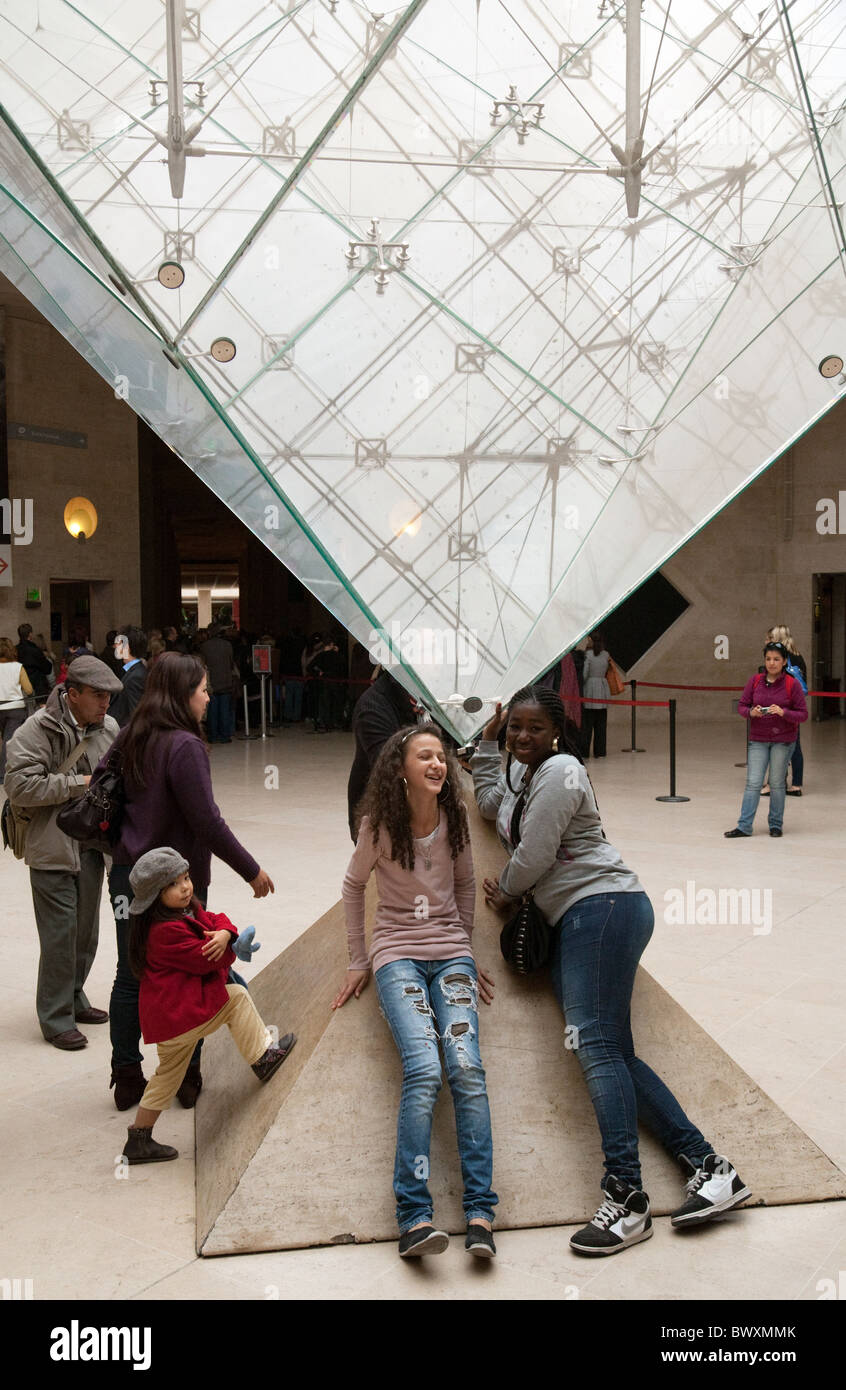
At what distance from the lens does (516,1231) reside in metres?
2.80

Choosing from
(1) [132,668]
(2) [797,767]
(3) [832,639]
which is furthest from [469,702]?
(3) [832,639]

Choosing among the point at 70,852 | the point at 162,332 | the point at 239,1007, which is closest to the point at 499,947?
the point at 239,1007

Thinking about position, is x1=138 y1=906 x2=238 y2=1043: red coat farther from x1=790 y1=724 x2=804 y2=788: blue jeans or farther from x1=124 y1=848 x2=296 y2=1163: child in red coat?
x1=790 y1=724 x2=804 y2=788: blue jeans

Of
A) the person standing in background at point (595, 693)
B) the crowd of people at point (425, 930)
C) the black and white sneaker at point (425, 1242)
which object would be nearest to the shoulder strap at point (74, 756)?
the crowd of people at point (425, 930)

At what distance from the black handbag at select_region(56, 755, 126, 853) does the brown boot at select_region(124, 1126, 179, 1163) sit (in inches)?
33.5

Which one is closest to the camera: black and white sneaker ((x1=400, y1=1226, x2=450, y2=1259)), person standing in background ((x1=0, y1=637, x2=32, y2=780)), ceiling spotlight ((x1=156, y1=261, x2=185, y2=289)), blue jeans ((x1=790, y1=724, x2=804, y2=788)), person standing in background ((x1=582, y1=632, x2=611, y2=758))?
black and white sneaker ((x1=400, y1=1226, x2=450, y2=1259))

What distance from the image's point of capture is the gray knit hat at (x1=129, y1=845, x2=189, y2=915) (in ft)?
10.2

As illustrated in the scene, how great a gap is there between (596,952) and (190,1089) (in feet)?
4.96

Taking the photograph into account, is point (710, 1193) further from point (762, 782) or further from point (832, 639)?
point (832, 639)

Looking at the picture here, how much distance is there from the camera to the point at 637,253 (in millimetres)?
4633

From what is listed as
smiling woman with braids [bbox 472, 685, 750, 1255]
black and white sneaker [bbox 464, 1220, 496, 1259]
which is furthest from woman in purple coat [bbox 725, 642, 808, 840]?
black and white sneaker [bbox 464, 1220, 496, 1259]
